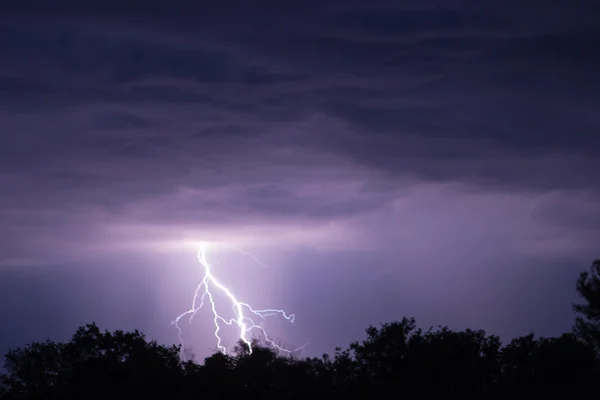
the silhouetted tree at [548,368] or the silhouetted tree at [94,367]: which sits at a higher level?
the silhouetted tree at [94,367]

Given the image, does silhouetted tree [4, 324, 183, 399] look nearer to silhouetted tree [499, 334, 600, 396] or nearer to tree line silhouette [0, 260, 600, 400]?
tree line silhouette [0, 260, 600, 400]

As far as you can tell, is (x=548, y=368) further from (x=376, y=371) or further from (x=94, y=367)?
(x=94, y=367)

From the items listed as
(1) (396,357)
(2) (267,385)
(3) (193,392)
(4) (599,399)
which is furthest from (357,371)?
(4) (599,399)

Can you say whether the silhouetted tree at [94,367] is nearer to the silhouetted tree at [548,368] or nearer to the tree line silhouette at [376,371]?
the tree line silhouette at [376,371]

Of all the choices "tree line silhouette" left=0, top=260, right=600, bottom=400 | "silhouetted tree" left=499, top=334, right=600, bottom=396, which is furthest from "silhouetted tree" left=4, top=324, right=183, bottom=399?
"silhouetted tree" left=499, top=334, right=600, bottom=396

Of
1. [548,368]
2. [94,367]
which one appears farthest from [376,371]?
[94,367]

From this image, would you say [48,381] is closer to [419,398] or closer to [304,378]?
[304,378]

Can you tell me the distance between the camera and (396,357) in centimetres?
3300

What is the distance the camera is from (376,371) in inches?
1298

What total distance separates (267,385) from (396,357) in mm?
6030

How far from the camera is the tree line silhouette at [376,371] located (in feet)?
101

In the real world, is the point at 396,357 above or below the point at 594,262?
below

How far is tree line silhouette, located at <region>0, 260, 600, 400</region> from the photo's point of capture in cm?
3073

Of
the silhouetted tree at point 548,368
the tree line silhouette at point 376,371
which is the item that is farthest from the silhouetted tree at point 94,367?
the silhouetted tree at point 548,368
